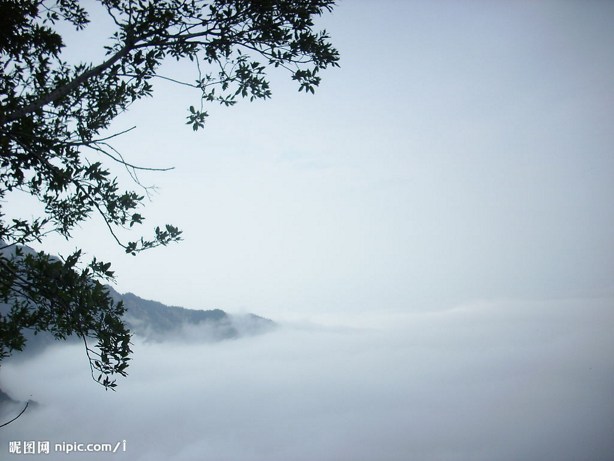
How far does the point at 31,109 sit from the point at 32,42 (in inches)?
113

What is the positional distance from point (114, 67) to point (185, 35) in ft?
5.25

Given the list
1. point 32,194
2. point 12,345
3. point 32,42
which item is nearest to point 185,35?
point 32,42

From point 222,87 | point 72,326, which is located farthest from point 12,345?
point 222,87

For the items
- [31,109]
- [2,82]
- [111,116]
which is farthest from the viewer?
[111,116]

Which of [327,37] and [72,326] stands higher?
[327,37]

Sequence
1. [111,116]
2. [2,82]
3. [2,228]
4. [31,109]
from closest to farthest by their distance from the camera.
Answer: [31,109] < [2,228] < [2,82] < [111,116]

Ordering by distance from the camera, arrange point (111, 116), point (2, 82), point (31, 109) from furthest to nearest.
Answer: point (111, 116), point (2, 82), point (31, 109)

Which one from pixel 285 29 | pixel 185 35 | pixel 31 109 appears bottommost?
pixel 31 109

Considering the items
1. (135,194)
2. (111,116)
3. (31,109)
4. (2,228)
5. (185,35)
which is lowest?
(2,228)

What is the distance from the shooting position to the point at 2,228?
20.2 feet

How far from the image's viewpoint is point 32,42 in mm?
6887

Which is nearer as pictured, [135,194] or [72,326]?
[72,326]

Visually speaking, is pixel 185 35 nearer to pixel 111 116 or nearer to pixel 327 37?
pixel 111 116

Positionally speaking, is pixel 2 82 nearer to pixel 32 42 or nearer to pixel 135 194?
pixel 32 42
